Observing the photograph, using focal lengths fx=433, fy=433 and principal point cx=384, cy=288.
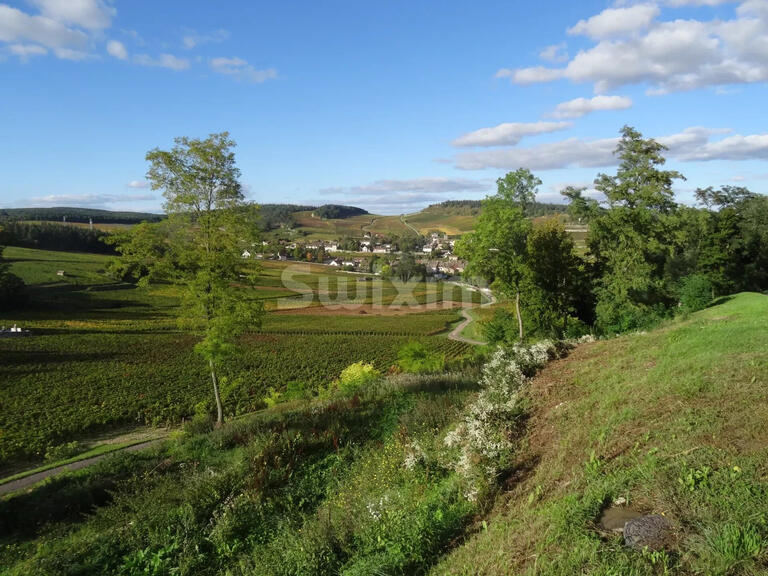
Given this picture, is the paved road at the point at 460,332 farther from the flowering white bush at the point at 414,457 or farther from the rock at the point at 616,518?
the rock at the point at 616,518

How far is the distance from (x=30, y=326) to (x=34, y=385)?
3153cm

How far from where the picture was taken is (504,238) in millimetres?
24000

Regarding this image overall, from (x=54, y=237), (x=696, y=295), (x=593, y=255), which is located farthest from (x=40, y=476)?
(x=54, y=237)

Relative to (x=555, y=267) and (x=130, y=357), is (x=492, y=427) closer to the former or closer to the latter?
(x=555, y=267)

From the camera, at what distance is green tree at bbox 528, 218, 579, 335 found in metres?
26.6

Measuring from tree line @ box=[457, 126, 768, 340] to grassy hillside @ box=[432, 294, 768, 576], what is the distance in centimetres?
1612

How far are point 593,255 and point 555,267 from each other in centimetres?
309

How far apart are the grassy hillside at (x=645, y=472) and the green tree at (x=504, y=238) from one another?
1566 cm

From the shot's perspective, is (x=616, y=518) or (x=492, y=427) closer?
(x=616, y=518)

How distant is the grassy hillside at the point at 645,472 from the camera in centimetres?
378

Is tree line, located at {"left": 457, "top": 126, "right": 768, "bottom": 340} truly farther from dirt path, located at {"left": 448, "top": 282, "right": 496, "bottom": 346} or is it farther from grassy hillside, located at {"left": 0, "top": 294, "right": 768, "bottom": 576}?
dirt path, located at {"left": 448, "top": 282, "right": 496, "bottom": 346}

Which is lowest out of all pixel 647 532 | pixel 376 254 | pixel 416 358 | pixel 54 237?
pixel 416 358

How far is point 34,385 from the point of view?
32969 millimetres

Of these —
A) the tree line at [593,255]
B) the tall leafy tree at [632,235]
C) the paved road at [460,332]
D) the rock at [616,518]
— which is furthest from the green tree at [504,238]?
the paved road at [460,332]
